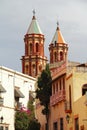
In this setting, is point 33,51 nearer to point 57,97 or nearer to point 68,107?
point 57,97

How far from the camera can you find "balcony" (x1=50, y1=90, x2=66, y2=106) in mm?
43684

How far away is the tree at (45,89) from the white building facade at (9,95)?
8.29 m

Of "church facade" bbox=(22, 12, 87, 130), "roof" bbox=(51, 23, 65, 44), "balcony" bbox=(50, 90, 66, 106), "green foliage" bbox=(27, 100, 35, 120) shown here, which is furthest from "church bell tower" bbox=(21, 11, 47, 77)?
"balcony" bbox=(50, 90, 66, 106)

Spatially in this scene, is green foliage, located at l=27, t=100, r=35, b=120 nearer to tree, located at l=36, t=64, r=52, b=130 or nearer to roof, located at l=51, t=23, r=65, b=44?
tree, located at l=36, t=64, r=52, b=130

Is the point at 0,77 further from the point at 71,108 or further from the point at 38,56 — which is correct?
the point at 38,56

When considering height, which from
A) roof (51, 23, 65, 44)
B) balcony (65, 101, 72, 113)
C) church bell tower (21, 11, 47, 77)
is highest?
roof (51, 23, 65, 44)

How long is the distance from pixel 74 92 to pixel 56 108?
21.0 ft

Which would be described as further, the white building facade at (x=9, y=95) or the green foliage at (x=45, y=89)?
the white building facade at (x=9, y=95)

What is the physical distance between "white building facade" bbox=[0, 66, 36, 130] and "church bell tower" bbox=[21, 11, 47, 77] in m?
32.5

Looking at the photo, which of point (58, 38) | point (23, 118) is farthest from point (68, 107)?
point (58, 38)

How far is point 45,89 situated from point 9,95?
35.3ft

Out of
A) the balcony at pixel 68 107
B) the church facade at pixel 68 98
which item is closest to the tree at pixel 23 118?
the church facade at pixel 68 98

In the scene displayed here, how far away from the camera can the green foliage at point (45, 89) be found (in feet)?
157

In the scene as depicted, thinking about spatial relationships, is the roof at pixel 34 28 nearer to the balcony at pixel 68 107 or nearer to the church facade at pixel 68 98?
the church facade at pixel 68 98
